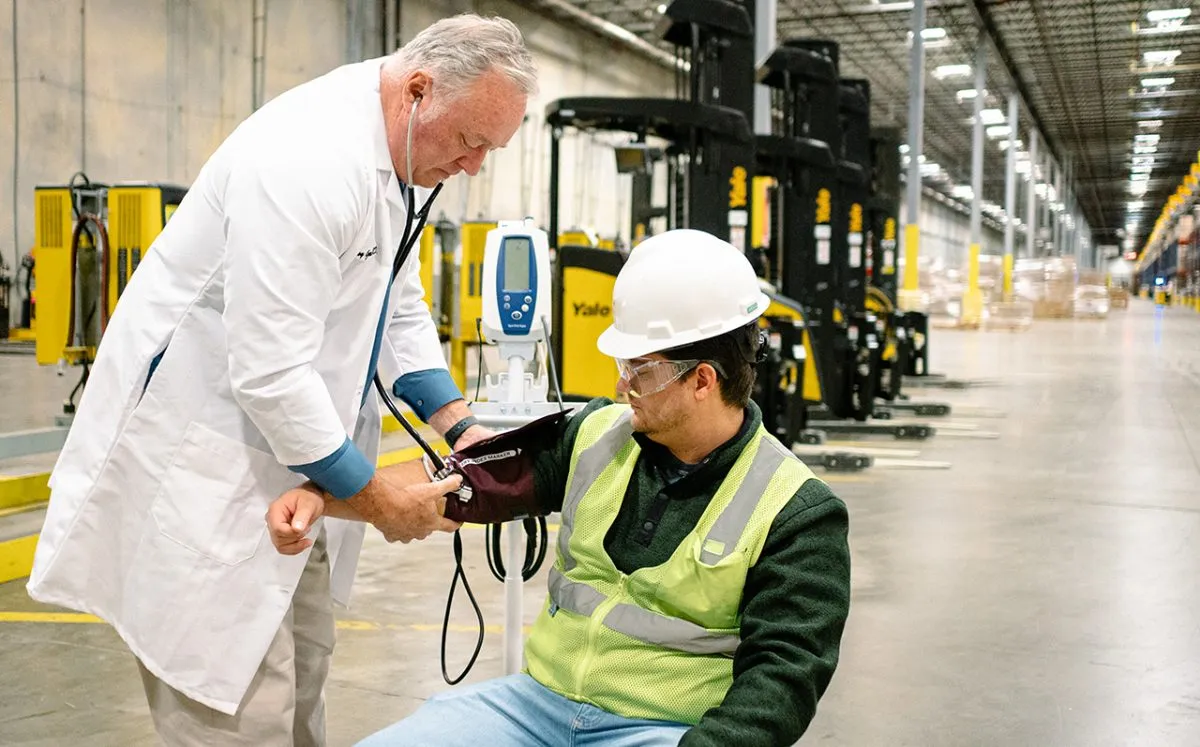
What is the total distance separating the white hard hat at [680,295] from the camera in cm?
209

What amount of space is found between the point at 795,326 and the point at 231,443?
7.19 metres

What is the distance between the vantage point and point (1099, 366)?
18188 millimetres

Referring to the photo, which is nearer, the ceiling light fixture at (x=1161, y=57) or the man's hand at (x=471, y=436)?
the man's hand at (x=471, y=436)

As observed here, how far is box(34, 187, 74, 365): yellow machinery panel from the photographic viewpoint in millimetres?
8852

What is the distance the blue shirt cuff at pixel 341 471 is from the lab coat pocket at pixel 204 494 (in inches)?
4.8

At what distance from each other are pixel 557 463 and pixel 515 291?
191cm

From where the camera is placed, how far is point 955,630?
15.9 feet

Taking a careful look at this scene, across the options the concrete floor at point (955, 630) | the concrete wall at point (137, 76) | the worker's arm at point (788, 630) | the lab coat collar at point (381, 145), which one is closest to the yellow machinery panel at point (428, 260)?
the concrete wall at point (137, 76)

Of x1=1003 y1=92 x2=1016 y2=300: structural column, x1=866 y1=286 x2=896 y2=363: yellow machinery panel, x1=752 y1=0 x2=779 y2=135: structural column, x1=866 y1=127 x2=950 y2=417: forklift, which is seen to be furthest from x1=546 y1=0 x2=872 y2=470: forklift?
x1=1003 y1=92 x2=1016 y2=300: structural column

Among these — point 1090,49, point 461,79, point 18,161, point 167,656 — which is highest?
point 1090,49

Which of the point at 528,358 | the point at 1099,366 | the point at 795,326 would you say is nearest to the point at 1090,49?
the point at 1099,366

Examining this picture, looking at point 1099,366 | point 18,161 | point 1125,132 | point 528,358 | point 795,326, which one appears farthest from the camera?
point 1125,132

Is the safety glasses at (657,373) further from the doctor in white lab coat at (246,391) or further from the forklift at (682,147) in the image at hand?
the forklift at (682,147)

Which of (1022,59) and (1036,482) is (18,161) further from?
(1022,59)
